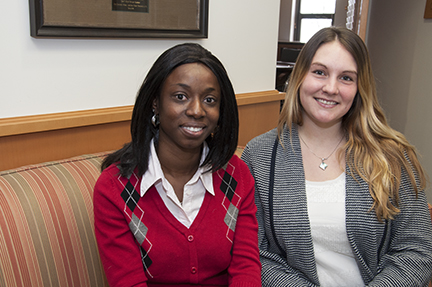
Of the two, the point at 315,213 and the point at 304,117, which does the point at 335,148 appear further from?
the point at 315,213

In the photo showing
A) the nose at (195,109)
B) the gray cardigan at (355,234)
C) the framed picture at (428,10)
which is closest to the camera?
the nose at (195,109)

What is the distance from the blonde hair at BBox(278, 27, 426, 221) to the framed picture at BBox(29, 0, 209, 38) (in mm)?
591

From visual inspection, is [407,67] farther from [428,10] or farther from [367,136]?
[367,136]

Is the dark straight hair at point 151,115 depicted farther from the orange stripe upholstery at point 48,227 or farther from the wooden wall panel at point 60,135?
the wooden wall panel at point 60,135

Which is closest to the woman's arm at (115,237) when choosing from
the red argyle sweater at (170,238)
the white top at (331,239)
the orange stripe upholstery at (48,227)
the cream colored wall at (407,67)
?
the red argyle sweater at (170,238)

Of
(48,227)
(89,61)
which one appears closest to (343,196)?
(48,227)

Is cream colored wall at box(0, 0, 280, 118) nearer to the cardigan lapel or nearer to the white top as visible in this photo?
the cardigan lapel

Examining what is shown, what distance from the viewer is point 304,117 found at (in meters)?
1.48

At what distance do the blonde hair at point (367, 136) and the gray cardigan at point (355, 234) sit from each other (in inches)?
1.3

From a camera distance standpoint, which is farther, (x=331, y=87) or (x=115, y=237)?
(x=331, y=87)

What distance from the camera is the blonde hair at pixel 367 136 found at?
4.39 ft

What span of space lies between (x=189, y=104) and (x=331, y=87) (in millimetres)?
524

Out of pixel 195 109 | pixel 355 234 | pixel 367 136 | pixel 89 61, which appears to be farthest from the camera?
pixel 89 61

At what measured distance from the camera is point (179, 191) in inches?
46.8
